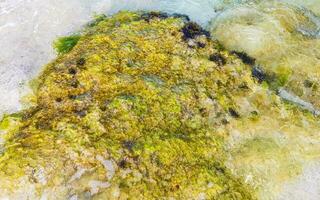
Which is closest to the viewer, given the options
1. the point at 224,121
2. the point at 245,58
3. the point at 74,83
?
the point at 224,121

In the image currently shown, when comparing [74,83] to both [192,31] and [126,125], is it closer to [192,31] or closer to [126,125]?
[126,125]

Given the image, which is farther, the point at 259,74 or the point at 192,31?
the point at 192,31

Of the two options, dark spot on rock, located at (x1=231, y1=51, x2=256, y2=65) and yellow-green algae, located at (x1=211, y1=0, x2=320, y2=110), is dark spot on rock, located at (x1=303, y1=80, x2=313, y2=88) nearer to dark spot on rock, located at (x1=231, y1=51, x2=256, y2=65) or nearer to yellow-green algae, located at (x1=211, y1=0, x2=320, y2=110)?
yellow-green algae, located at (x1=211, y1=0, x2=320, y2=110)

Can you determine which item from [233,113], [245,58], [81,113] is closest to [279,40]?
[245,58]

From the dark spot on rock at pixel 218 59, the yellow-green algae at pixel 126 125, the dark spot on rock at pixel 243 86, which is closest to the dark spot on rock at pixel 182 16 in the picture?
the yellow-green algae at pixel 126 125

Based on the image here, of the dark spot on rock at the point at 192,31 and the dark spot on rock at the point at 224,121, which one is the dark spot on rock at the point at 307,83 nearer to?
the dark spot on rock at the point at 224,121

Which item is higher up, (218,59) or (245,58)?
(218,59)
